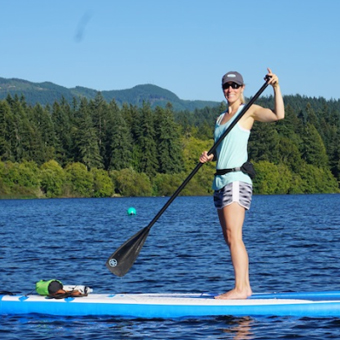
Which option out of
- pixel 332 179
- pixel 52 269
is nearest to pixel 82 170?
pixel 332 179

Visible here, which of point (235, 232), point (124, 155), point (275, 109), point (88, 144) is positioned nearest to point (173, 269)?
point (235, 232)

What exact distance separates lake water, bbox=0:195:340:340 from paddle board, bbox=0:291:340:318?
0.12 metres

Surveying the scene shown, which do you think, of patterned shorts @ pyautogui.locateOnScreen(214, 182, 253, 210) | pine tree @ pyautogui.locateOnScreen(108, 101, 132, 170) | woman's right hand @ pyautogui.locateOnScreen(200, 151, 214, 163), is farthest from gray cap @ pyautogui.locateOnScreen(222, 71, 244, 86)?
pine tree @ pyautogui.locateOnScreen(108, 101, 132, 170)

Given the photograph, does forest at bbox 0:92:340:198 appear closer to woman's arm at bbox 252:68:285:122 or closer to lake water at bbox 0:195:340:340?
lake water at bbox 0:195:340:340

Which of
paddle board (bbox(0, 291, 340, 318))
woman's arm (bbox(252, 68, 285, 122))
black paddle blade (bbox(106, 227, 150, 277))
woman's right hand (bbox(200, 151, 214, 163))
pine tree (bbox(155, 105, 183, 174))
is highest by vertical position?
pine tree (bbox(155, 105, 183, 174))

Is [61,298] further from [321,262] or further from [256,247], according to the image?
[256,247]

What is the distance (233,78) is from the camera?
10.3 m

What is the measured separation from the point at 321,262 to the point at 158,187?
93454 millimetres

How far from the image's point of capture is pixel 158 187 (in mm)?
113500

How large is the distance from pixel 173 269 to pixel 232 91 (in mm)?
9174

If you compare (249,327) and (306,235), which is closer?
(249,327)

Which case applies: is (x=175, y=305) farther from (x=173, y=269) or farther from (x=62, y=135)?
(x=62, y=135)

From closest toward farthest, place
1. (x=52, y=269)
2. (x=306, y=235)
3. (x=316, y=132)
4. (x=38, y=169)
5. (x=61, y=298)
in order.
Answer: (x=61, y=298)
(x=52, y=269)
(x=306, y=235)
(x=38, y=169)
(x=316, y=132)

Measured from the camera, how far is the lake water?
10.6 m
